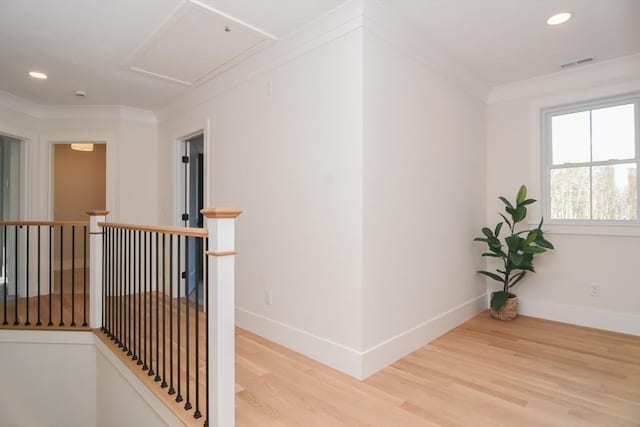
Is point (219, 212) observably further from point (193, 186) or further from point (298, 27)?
point (193, 186)

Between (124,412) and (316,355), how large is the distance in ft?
4.91

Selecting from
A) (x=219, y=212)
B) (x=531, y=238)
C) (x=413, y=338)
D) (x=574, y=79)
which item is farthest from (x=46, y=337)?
(x=574, y=79)

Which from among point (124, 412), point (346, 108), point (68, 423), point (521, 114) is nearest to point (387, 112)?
point (346, 108)

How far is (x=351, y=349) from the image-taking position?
2340mm

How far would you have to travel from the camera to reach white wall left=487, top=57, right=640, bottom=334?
3.19 meters

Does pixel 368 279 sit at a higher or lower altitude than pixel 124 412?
higher

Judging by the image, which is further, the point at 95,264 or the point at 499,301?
the point at 499,301

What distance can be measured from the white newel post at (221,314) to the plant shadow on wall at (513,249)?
2.79 m

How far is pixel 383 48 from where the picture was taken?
2.46 m

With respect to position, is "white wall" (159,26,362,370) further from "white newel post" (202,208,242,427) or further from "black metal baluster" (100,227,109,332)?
"black metal baluster" (100,227,109,332)

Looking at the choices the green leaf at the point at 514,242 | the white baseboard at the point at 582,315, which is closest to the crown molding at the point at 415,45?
the green leaf at the point at 514,242

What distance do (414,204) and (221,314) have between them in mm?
1782

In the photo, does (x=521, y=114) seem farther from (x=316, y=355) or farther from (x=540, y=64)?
(x=316, y=355)

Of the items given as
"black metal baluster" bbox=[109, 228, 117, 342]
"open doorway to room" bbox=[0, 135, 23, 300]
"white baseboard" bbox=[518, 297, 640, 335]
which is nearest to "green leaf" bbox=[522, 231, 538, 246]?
"white baseboard" bbox=[518, 297, 640, 335]
